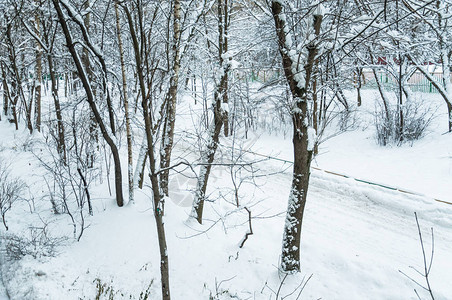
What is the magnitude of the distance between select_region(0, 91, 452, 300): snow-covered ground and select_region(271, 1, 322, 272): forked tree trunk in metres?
0.62

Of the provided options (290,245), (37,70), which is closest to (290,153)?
(290,245)

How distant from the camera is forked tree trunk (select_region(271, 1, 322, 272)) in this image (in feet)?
15.0

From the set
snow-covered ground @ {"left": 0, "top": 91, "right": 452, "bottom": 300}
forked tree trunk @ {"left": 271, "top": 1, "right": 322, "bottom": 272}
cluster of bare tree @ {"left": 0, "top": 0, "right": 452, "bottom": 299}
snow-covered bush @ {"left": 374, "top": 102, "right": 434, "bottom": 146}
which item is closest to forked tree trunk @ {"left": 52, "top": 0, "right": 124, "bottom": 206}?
cluster of bare tree @ {"left": 0, "top": 0, "right": 452, "bottom": 299}

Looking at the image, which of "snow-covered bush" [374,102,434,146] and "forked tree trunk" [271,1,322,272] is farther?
"snow-covered bush" [374,102,434,146]

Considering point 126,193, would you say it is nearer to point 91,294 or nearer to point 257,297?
point 91,294

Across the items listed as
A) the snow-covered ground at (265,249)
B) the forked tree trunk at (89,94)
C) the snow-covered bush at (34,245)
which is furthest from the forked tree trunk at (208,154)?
the snow-covered bush at (34,245)

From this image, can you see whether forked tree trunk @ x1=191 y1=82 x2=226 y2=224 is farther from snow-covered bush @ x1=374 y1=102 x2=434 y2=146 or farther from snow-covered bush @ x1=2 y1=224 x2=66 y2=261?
snow-covered bush @ x1=374 y1=102 x2=434 y2=146

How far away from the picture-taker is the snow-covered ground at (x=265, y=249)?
5344mm

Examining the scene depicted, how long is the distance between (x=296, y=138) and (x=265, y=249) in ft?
9.46

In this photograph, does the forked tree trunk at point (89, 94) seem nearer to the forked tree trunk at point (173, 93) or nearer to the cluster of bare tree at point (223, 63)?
the cluster of bare tree at point (223, 63)

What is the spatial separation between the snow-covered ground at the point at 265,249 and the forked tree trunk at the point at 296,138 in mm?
623

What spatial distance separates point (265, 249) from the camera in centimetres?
661

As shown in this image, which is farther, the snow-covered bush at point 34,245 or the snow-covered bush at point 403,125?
the snow-covered bush at point 403,125

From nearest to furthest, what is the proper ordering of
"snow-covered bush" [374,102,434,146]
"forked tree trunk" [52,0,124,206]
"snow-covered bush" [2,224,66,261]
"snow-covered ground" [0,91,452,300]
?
1. "snow-covered ground" [0,91,452,300]
2. "snow-covered bush" [2,224,66,261]
3. "forked tree trunk" [52,0,124,206]
4. "snow-covered bush" [374,102,434,146]
